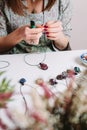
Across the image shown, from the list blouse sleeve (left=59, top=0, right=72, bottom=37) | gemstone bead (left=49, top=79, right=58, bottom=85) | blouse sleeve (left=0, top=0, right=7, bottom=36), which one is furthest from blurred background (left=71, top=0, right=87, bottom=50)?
gemstone bead (left=49, top=79, right=58, bottom=85)

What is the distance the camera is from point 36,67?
0.87 metres

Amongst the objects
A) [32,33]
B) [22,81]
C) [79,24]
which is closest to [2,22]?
[32,33]

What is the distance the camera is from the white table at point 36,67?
82 centimetres

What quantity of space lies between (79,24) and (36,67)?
0.86 metres

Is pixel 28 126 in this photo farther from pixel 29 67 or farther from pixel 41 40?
pixel 41 40

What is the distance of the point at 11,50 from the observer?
3.56 ft

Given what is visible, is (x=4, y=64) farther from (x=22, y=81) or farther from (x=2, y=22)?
(x=2, y=22)

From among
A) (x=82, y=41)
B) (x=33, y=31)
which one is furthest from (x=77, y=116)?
(x=82, y=41)

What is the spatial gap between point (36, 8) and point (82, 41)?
70 centimetres

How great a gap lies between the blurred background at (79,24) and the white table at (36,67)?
678 mm

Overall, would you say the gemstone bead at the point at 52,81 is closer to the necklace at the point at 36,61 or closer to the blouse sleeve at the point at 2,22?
the necklace at the point at 36,61

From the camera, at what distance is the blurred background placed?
1.57 metres

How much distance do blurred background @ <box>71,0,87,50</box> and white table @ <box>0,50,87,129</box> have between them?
678 mm

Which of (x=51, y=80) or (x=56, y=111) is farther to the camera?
(x=51, y=80)
